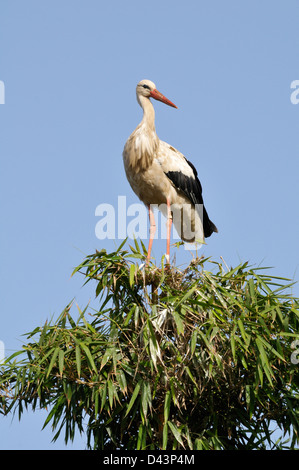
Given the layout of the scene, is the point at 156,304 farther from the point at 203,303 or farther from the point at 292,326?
the point at 292,326

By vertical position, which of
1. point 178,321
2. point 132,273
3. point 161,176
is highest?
point 161,176

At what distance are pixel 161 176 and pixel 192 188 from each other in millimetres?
666

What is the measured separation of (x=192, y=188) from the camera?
1080 centimetres

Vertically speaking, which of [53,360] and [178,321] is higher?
[178,321]

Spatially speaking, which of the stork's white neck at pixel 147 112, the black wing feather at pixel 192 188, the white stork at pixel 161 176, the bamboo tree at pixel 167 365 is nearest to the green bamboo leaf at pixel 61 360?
the bamboo tree at pixel 167 365

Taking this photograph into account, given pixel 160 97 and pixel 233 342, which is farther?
pixel 160 97

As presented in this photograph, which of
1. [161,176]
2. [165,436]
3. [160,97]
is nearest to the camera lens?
[165,436]

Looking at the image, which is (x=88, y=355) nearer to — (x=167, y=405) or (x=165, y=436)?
(x=167, y=405)

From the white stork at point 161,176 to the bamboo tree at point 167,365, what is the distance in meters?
2.02

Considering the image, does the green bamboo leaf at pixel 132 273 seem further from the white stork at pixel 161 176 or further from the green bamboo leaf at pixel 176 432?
the white stork at pixel 161 176

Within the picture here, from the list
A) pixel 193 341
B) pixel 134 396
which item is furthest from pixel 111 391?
pixel 193 341

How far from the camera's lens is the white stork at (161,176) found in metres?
10.2
